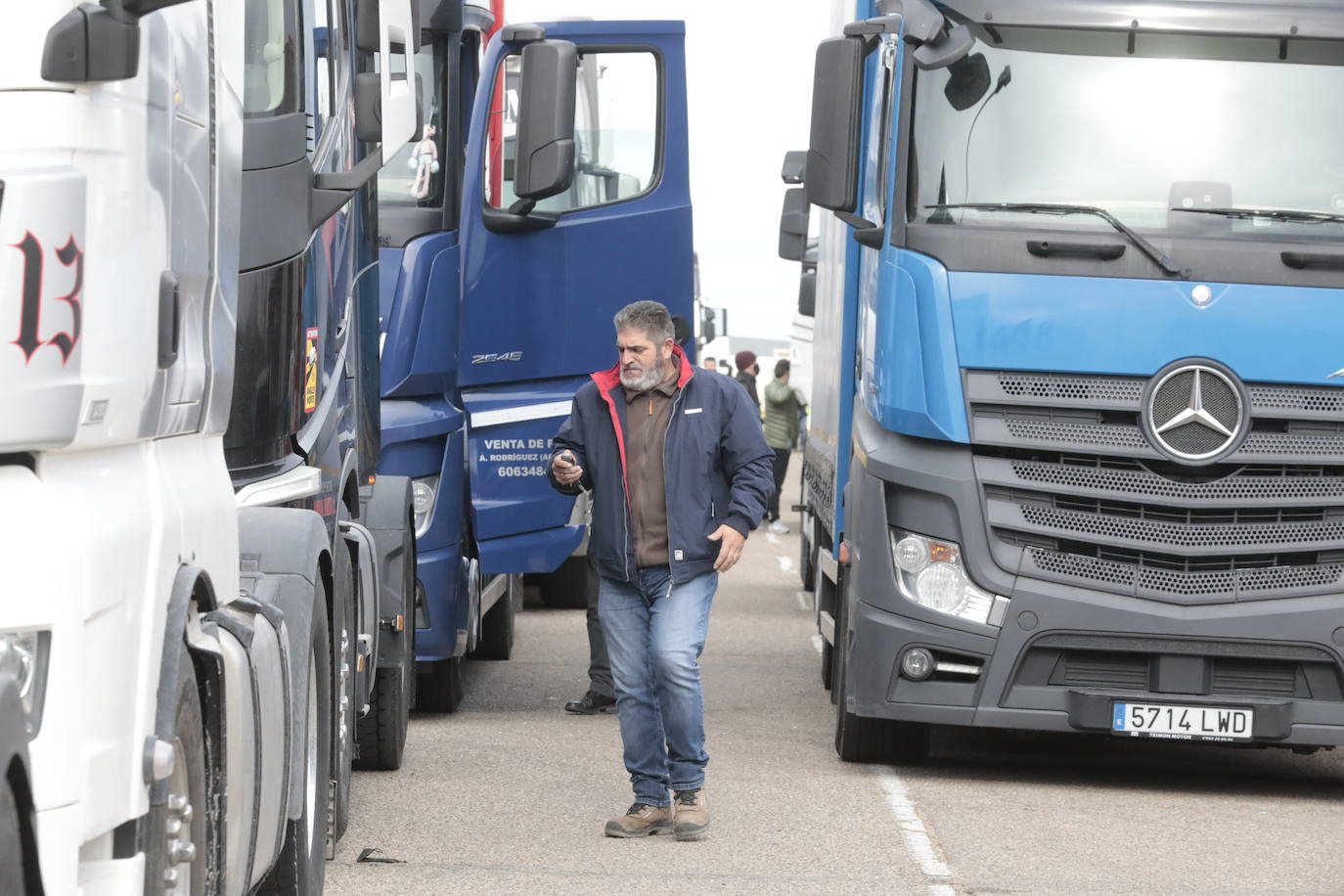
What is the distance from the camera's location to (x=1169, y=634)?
8.05 meters

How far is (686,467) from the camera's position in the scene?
7230 millimetres

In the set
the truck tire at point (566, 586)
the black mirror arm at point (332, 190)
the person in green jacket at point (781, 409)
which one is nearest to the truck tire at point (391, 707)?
the black mirror arm at point (332, 190)

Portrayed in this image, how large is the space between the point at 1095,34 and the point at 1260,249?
1.06 metres

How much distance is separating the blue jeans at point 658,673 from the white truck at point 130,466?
2.23m

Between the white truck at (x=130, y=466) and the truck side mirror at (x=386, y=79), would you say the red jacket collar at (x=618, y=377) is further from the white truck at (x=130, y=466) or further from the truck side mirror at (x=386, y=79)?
the white truck at (x=130, y=466)

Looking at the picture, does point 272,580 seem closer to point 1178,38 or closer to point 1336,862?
point 1336,862

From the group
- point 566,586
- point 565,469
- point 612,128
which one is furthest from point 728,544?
point 566,586

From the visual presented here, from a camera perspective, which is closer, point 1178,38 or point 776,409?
point 1178,38

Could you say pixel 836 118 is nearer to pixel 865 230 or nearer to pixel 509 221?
pixel 865 230

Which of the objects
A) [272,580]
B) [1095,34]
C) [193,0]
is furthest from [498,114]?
[193,0]

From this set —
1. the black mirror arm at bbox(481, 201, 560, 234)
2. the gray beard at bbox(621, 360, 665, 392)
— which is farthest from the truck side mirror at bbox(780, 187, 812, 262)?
the gray beard at bbox(621, 360, 665, 392)

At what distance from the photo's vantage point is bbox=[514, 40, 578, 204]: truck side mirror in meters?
8.22

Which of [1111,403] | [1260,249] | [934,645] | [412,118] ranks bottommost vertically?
[934,645]

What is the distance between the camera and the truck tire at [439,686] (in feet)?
32.8
